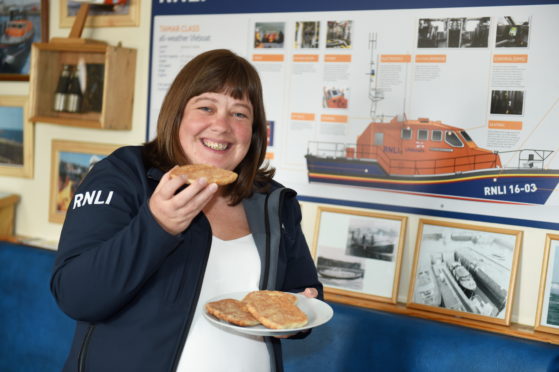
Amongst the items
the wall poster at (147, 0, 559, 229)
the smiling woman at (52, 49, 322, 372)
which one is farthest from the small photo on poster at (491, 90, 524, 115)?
the smiling woman at (52, 49, 322, 372)

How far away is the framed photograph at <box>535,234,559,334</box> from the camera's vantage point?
2.08 metres

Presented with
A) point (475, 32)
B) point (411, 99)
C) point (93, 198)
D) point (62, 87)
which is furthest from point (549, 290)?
point (62, 87)

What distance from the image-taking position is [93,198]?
1382 mm

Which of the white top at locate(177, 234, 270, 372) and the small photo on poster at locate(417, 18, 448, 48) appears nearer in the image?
the white top at locate(177, 234, 270, 372)

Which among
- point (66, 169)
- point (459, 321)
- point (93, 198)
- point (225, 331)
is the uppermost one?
point (93, 198)

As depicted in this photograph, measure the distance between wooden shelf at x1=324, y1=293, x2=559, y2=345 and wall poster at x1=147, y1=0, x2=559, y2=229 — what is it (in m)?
0.40

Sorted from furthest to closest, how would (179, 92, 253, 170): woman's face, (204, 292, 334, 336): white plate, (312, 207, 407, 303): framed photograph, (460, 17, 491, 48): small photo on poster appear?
(312, 207, 407, 303): framed photograph < (460, 17, 491, 48): small photo on poster < (179, 92, 253, 170): woman's face < (204, 292, 334, 336): white plate

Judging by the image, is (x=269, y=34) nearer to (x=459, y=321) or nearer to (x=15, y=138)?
(x=459, y=321)

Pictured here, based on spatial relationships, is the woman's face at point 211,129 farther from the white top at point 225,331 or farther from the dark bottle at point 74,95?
the dark bottle at point 74,95

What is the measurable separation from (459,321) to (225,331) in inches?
42.1

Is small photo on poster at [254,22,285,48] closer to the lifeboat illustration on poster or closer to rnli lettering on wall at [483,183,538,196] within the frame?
the lifeboat illustration on poster

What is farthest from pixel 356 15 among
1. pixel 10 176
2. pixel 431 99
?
pixel 10 176

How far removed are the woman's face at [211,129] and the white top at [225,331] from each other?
238mm

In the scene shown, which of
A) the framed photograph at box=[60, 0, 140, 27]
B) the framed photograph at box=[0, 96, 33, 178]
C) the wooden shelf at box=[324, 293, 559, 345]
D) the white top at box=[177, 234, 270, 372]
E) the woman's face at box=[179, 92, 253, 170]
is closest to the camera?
the white top at box=[177, 234, 270, 372]
